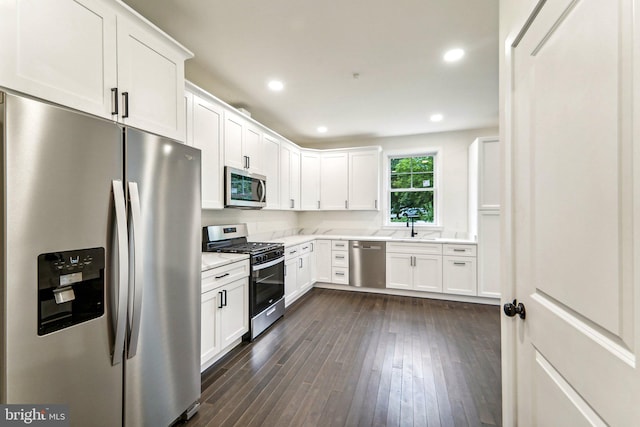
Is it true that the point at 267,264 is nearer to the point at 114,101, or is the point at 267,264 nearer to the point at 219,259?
the point at 219,259

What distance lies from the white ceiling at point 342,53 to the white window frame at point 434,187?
957 mm

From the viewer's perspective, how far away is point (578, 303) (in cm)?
75

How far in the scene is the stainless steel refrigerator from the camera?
36.4 inches

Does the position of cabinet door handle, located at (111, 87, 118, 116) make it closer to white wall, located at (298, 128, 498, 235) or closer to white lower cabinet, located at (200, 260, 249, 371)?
white lower cabinet, located at (200, 260, 249, 371)

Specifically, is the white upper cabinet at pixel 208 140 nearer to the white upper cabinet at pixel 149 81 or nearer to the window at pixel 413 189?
the white upper cabinet at pixel 149 81

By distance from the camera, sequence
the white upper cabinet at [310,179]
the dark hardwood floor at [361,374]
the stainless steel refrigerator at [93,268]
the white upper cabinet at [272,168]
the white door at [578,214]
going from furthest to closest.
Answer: the white upper cabinet at [310,179] < the white upper cabinet at [272,168] < the dark hardwood floor at [361,374] < the stainless steel refrigerator at [93,268] < the white door at [578,214]

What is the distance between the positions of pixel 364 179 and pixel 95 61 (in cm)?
393

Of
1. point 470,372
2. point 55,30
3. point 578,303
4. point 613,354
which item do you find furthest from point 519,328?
point 55,30

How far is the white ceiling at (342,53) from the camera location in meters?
1.85

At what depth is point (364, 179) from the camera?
4.77m

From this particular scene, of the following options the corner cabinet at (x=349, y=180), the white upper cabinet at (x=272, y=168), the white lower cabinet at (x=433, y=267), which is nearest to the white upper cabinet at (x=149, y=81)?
the white upper cabinet at (x=272, y=168)

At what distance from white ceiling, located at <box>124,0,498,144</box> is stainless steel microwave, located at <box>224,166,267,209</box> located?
0.96m

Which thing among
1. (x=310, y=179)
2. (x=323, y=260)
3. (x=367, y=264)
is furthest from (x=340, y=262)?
(x=310, y=179)

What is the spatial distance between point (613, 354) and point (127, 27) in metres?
2.45
